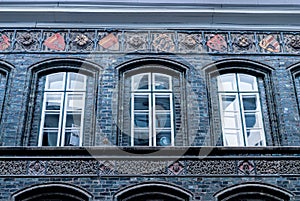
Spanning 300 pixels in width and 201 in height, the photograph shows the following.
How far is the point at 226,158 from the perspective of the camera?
878cm

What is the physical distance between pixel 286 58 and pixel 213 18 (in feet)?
6.17

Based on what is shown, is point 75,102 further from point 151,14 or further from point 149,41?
point 151,14

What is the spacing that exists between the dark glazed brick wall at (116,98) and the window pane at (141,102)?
1.46 feet

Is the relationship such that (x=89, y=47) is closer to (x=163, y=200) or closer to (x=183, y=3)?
(x=183, y=3)

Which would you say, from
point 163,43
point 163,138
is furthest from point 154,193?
point 163,43

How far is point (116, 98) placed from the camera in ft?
31.9

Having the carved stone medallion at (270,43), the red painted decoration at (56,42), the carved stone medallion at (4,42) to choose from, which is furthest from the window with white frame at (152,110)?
the carved stone medallion at (4,42)

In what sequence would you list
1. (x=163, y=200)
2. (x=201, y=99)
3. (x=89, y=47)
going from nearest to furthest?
(x=163, y=200), (x=201, y=99), (x=89, y=47)

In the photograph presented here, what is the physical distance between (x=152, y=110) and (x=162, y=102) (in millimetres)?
339

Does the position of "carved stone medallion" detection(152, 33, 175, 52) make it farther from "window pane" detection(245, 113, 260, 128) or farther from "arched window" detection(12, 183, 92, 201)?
"arched window" detection(12, 183, 92, 201)

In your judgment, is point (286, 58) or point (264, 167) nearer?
point (264, 167)

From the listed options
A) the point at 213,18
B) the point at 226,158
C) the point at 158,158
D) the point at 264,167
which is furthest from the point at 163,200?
the point at 213,18

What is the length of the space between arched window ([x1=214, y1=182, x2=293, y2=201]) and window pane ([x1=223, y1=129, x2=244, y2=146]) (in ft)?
3.53

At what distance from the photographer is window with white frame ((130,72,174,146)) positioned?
9320mm
